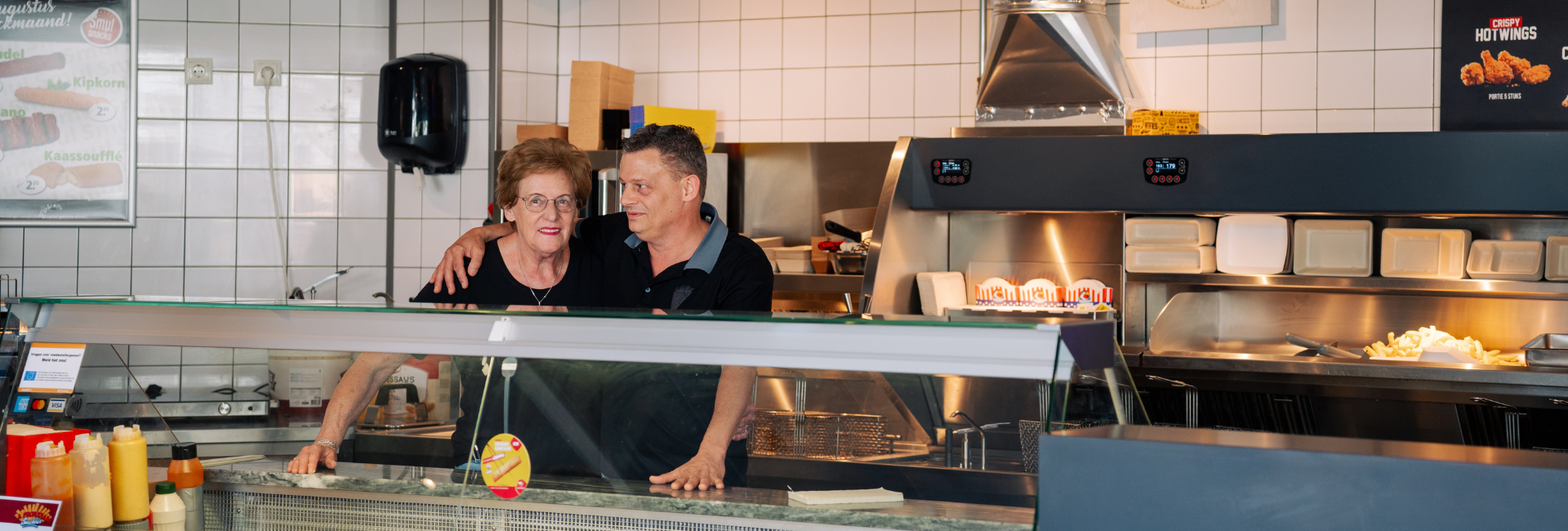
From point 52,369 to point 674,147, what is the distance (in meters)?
1.08

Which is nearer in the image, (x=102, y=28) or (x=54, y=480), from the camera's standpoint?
(x=54, y=480)

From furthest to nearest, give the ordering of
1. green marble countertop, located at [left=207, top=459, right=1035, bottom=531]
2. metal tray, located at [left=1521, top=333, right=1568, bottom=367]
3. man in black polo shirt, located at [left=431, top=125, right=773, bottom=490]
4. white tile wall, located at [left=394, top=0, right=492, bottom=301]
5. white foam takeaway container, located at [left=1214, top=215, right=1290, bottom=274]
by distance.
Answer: white tile wall, located at [left=394, top=0, right=492, bottom=301] < white foam takeaway container, located at [left=1214, top=215, right=1290, bottom=274] < metal tray, located at [left=1521, top=333, right=1568, bottom=367] < man in black polo shirt, located at [left=431, top=125, right=773, bottom=490] < green marble countertop, located at [left=207, top=459, right=1035, bottom=531]

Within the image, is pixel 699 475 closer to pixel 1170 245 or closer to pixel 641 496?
pixel 641 496

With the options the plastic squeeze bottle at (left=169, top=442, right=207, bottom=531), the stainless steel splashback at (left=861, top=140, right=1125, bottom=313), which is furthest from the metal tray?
the plastic squeeze bottle at (left=169, top=442, right=207, bottom=531)

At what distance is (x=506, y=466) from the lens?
1506mm

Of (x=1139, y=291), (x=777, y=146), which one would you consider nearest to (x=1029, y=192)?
(x=1139, y=291)

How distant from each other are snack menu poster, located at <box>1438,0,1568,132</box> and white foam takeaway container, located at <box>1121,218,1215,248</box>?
1.04 m

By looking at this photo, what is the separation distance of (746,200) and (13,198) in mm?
2766

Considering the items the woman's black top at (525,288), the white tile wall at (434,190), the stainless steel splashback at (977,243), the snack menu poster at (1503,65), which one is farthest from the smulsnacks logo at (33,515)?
the snack menu poster at (1503,65)

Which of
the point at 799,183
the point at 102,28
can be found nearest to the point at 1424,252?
the point at 799,183

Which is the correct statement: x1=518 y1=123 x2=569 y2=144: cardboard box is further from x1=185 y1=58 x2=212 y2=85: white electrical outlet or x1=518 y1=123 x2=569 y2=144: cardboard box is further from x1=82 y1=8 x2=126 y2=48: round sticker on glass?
x1=82 y1=8 x2=126 y2=48: round sticker on glass

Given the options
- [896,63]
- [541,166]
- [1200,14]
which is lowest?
[541,166]

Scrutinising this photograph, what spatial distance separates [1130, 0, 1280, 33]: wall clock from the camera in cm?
402

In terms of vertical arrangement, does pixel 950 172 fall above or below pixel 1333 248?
above
